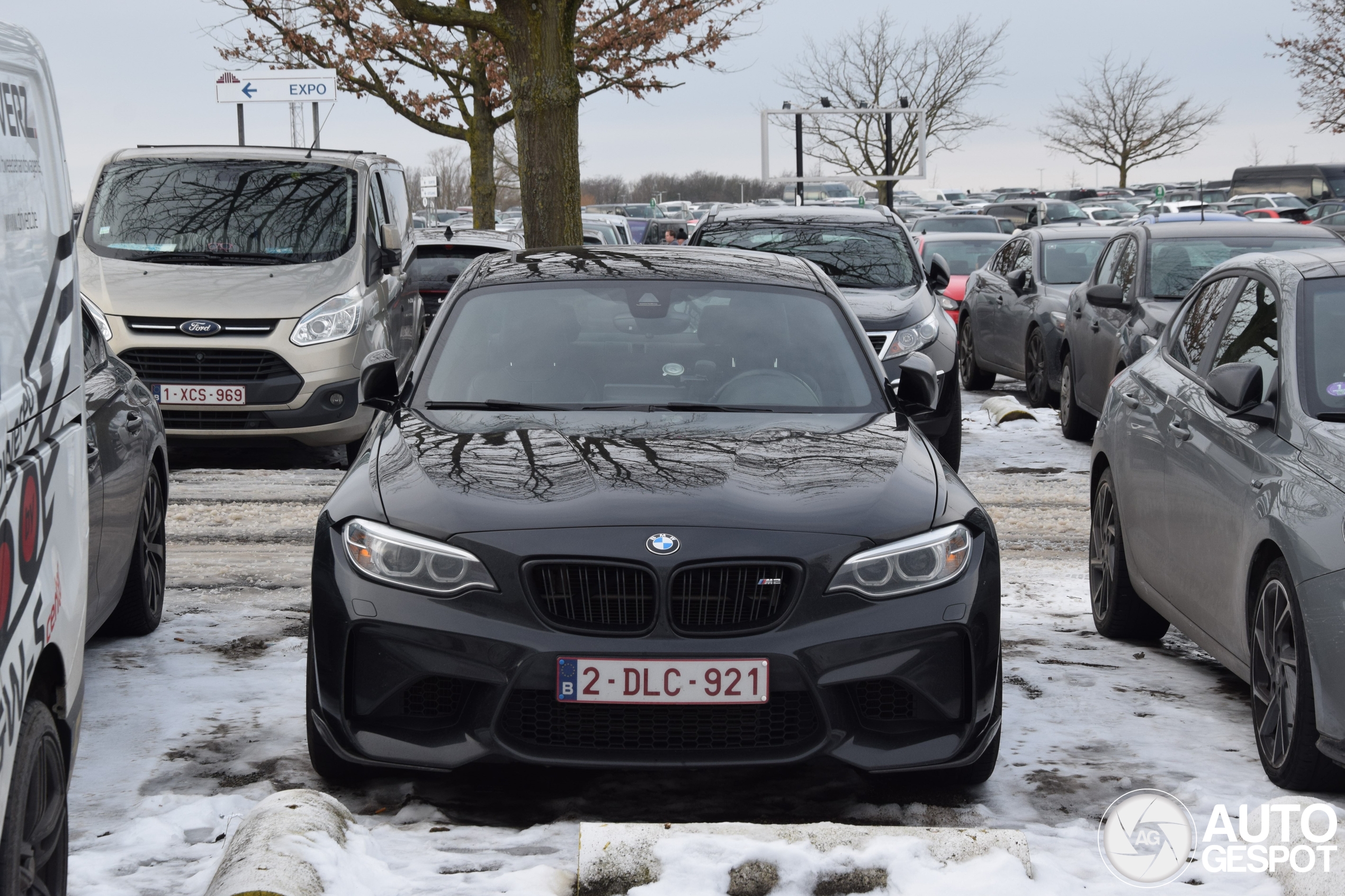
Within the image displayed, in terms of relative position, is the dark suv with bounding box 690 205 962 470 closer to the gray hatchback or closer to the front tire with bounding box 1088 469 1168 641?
the front tire with bounding box 1088 469 1168 641

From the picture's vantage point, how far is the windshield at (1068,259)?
49.3 feet

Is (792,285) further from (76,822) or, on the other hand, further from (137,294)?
(137,294)

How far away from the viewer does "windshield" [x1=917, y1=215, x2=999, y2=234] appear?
112 feet

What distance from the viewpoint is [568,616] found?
13.6 ft

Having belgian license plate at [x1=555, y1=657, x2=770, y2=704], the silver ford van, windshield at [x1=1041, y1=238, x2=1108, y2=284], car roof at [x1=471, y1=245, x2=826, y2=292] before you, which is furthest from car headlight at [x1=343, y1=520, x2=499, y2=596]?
windshield at [x1=1041, y1=238, x2=1108, y2=284]

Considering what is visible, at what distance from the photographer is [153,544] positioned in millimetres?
6367

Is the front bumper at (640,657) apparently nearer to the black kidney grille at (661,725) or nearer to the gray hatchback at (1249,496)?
the black kidney grille at (661,725)

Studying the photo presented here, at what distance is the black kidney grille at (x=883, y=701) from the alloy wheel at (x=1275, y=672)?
3.59 ft

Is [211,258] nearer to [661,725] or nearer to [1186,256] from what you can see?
[1186,256]

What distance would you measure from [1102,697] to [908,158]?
55394mm

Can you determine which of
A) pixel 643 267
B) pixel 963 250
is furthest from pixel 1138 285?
pixel 963 250

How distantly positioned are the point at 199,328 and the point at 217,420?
0.62 metres

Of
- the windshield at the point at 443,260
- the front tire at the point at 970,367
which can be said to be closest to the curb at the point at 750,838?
the windshield at the point at 443,260

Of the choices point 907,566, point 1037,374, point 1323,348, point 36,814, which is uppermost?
point 1323,348
